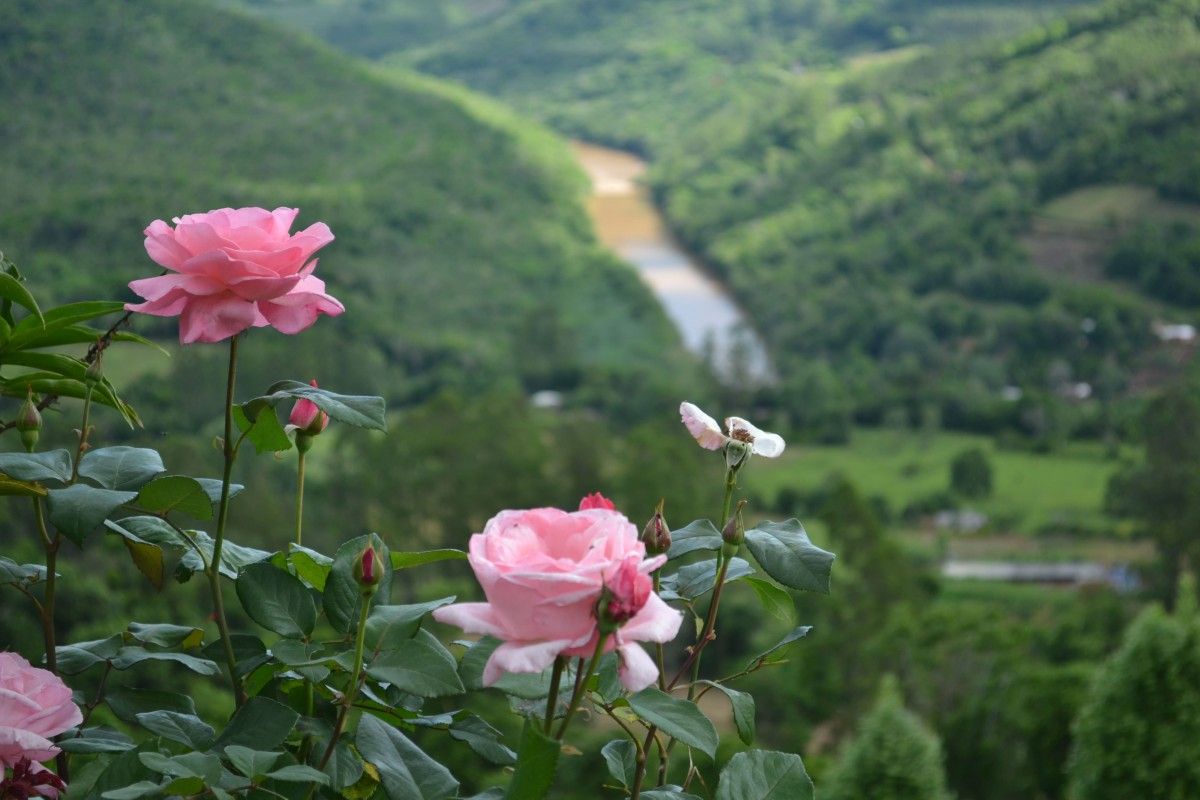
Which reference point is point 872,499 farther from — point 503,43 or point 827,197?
point 503,43

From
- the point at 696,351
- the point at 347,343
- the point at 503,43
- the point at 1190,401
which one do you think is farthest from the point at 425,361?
the point at 503,43

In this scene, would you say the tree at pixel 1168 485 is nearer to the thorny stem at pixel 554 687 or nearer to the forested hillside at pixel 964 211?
the forested hillside at pixel 964 211

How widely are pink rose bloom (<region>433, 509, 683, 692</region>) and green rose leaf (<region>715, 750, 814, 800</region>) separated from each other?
17cm

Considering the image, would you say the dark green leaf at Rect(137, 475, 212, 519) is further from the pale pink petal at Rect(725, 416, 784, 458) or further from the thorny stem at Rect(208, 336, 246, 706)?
the pale pink petal at Rect(725, 416, 784, 458)

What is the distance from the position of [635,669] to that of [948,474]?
30.7 metres

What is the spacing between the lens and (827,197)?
48500mm

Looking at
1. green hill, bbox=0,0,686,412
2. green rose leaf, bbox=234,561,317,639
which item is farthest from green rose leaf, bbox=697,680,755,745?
green hill, bbox=0,0,686,412

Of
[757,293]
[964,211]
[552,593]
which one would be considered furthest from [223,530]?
[964,211]

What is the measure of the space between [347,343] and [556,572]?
1200 inches

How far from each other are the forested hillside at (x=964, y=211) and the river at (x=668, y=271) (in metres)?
0.83

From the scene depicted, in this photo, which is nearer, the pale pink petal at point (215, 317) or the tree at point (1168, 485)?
the pale pink petal at point (215, 317)

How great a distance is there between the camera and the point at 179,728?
86cm

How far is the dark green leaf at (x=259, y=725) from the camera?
0.81 metres

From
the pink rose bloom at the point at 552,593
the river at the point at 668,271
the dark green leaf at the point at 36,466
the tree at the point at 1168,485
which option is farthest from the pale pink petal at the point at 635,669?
the river at the point at 668,271
